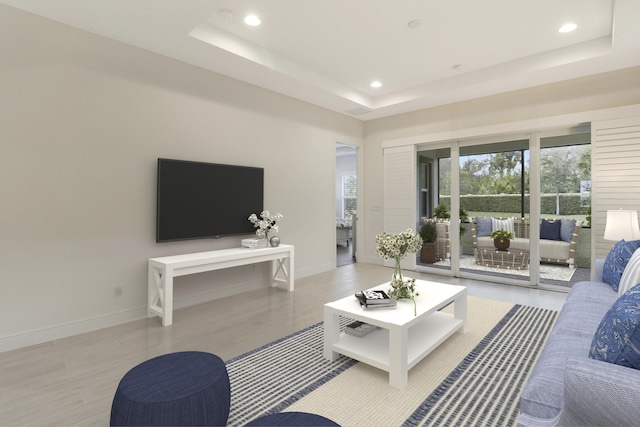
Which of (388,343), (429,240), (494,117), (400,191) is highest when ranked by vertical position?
(494,117)

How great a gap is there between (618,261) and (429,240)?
3.17 metres

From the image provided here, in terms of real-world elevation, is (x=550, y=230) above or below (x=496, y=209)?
below

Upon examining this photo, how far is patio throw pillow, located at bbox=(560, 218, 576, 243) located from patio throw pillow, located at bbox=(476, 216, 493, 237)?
948 mm

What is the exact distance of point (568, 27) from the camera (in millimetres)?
3387

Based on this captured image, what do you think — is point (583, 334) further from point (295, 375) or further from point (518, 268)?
point (518, 268)

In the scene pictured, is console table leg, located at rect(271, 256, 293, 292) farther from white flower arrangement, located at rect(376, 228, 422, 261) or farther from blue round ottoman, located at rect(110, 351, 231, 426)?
blue round ottoman, located at rect(110, 351, 231, 426)

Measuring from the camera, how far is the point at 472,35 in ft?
11.7

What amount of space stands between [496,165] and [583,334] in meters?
3.73

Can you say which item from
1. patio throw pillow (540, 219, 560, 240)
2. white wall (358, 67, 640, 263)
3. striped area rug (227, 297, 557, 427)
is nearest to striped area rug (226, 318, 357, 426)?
striped area rug (227, 297, 557, 427)

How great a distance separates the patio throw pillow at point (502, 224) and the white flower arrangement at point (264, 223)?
3330 millimetres

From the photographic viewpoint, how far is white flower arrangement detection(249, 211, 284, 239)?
4363mm

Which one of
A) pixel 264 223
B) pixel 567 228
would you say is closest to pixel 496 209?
pixel 567 228

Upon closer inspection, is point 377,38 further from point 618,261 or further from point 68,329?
point 68,329

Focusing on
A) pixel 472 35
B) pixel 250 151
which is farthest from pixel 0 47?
pixel 472 35
